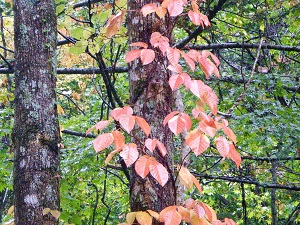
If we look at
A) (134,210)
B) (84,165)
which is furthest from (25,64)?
(84,165)

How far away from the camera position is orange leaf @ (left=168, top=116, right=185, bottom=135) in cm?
179

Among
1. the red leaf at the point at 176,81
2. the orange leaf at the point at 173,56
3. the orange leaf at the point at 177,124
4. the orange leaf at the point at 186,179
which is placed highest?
the orange leaf at the point at 173,56

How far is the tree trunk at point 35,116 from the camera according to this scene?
2.74 meters

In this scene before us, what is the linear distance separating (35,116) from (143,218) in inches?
51.4

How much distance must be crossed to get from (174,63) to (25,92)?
1.39 m

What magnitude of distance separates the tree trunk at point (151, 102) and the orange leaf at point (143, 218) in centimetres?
13

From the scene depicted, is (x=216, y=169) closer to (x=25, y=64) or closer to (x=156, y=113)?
(x=25, y=64)

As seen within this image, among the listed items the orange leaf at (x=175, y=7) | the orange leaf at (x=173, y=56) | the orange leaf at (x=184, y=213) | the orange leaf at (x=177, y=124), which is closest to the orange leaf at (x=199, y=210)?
the orange leaf at (x=184, y=213)

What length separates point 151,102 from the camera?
2125 millimetres

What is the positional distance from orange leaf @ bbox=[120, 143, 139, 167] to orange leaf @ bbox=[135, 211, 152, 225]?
0.30 metres

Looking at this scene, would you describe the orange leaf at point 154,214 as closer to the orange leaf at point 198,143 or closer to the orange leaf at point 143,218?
the orange leaf at point 143,218

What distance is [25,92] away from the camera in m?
2.92

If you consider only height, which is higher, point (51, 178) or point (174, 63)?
point (174, 63)

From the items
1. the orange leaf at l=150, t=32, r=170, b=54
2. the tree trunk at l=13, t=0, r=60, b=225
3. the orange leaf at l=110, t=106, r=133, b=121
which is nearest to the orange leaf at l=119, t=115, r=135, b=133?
the orange leaf at l=110, t=106, r=133, b=121
